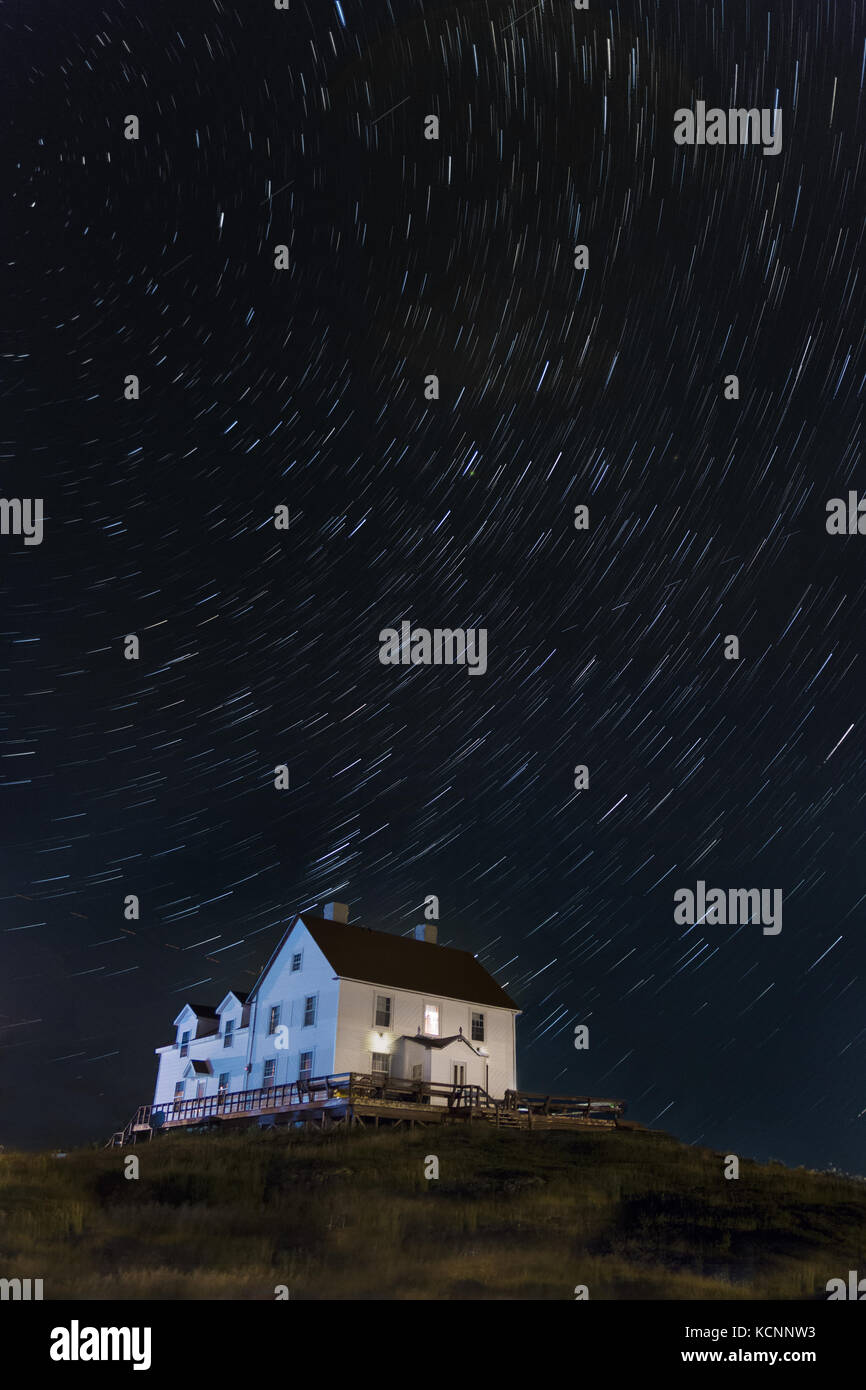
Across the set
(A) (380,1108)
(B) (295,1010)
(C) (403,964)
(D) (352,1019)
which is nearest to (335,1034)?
(D) (352,1019)

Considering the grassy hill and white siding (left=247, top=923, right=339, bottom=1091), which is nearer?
the grassy hill

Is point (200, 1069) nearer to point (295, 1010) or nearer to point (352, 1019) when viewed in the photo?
point (295, 1010)

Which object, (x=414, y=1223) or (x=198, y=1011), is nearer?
(x=414, y=1223)

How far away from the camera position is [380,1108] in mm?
34938

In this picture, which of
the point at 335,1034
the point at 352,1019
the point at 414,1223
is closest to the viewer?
the point at 414,1223

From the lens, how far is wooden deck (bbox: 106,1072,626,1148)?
35031 millimetres

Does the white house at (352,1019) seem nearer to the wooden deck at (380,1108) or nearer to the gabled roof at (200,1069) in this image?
the gabled roof at (200,1069)

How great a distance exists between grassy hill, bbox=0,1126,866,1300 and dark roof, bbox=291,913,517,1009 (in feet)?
40.0

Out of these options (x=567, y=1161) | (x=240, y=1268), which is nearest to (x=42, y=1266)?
(x=240, y=1268)

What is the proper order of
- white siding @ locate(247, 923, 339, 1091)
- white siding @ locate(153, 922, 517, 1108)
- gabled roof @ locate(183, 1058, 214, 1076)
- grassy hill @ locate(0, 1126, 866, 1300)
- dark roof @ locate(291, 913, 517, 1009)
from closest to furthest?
grassy hill @ locate(0, 1126, 866, 1300)
white siding @ locate(153, 922, 517, 1108)
white siding @ locate(247, 923, 339, 1091)
dark roof @ locate(291, 913, 517, 1009)
gabled roof @ locate(183, 1058, 214, 1076)

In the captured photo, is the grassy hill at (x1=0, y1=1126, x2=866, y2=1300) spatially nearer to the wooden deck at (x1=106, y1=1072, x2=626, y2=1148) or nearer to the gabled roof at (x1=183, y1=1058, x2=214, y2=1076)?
the wooden deck at (x1=106, y1=1072, x2=626, y2=1148)

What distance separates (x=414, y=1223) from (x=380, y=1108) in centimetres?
1073

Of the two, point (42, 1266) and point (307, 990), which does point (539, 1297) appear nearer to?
point (42, 1266)

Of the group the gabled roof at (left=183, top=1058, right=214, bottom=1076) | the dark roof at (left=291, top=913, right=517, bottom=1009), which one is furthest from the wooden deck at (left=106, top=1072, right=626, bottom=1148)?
the gabled roof at (left=183, top=1058, right=214, bottom=1076)
